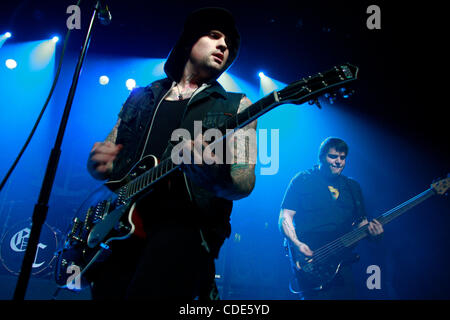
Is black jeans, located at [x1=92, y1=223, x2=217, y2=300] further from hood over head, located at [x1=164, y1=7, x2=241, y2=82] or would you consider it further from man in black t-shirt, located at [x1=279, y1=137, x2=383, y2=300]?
man in black t-shirt, located at [x1=279, y1=137, x2=383, y2=300]

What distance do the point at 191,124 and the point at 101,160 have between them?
2.77 ft

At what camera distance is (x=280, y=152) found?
310 inches

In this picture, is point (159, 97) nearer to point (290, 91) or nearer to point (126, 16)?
point (290, 91)

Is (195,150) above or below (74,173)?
below

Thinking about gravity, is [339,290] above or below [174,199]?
below

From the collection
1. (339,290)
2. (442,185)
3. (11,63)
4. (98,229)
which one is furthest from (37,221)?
(11,63)

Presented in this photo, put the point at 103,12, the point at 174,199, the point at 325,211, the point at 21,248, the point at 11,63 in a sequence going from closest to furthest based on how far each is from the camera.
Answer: the point at 174,199 → the point at 103,12 → the point at 325,211 → the point at 21,248 → the point at 11,63

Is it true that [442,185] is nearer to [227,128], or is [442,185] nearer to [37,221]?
[227,128]

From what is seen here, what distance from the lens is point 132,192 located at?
1.76 meters

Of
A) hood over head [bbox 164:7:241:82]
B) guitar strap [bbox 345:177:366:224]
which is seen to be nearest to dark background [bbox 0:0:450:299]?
guitar strap [bbox 345:177:366:224]
